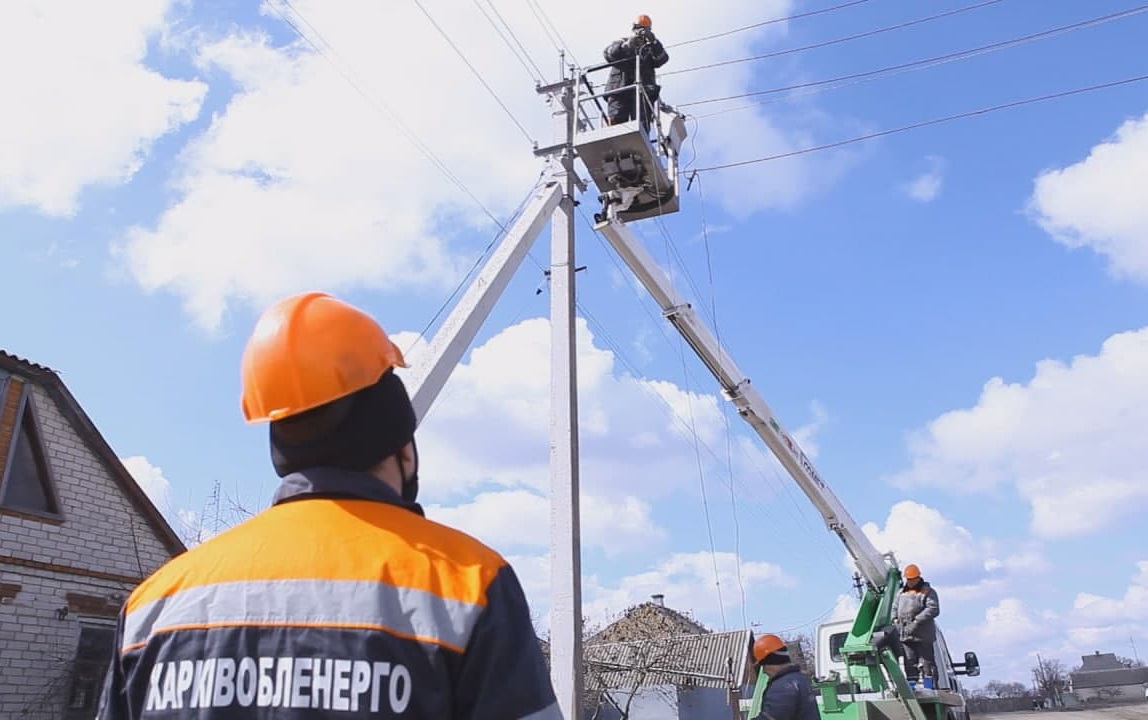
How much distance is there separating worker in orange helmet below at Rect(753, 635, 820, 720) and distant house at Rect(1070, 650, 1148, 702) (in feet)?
289

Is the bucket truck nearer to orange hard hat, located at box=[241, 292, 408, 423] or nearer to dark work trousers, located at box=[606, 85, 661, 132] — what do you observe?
dark work trousers, located at box=[606, 85, 661, 132]

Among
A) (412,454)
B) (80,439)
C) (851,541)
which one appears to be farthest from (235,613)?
(851,541)

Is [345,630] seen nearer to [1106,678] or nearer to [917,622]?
[917,622]

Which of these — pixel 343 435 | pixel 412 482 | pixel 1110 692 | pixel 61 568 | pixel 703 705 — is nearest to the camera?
pixel 343 435

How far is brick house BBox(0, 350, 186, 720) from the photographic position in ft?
29.3

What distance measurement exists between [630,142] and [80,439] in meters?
7.08

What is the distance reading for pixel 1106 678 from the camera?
8519 centimetres

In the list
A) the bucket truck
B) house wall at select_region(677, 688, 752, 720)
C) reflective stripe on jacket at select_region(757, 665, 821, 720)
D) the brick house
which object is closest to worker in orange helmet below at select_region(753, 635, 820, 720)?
reflective stripe on jacket at select_region(757, 665, 821, 720)

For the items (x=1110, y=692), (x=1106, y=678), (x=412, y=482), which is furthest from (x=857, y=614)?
(x=1106, y=678)

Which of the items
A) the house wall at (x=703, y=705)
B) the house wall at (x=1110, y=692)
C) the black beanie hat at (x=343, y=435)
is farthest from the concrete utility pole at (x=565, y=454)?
the house wall at (x=1110, y=692)

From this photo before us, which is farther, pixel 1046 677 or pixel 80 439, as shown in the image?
pixel 1046 677

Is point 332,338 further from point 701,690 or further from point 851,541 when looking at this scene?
point 701,690

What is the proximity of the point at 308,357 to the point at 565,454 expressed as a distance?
259 inches

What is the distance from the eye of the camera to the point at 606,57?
10.3 m
